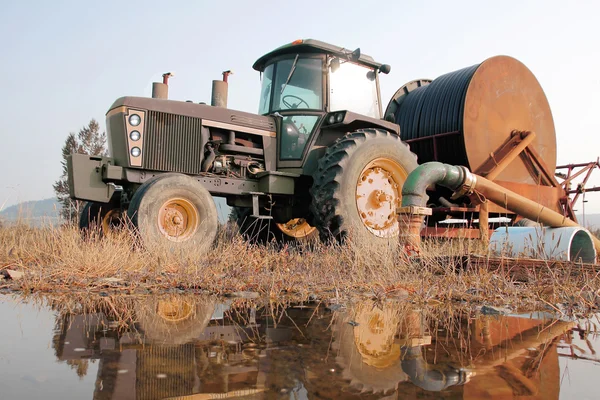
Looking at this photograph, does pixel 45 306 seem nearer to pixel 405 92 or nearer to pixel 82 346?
pixel 82 346

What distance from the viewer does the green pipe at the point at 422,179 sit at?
237 inches

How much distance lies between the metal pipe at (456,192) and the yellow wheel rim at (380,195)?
92 cm

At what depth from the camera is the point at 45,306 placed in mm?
3289

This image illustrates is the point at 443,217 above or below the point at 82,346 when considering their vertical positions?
above

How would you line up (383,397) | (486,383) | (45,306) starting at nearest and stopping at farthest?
1. (383,397)
2. (486,383)
3. (45,306)

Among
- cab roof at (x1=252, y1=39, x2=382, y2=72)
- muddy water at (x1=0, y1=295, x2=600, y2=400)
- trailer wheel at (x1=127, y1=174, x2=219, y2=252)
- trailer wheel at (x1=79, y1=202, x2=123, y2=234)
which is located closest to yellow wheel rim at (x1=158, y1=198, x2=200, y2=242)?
trailer wheel at (x1=127, y1=174, x2=219, y2=252)

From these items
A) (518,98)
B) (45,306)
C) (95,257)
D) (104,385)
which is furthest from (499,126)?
(104,385)

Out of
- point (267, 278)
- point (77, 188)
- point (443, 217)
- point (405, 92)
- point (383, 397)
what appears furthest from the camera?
point (405, 92)

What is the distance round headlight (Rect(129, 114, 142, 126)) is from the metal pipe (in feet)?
10.9

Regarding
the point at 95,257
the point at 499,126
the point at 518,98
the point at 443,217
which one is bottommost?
the point at 95,257

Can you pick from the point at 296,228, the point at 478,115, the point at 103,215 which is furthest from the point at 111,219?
the point at 478,115

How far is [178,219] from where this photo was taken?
20.0 ft

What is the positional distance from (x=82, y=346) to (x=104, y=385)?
60cm

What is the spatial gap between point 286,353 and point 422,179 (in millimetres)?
4230
